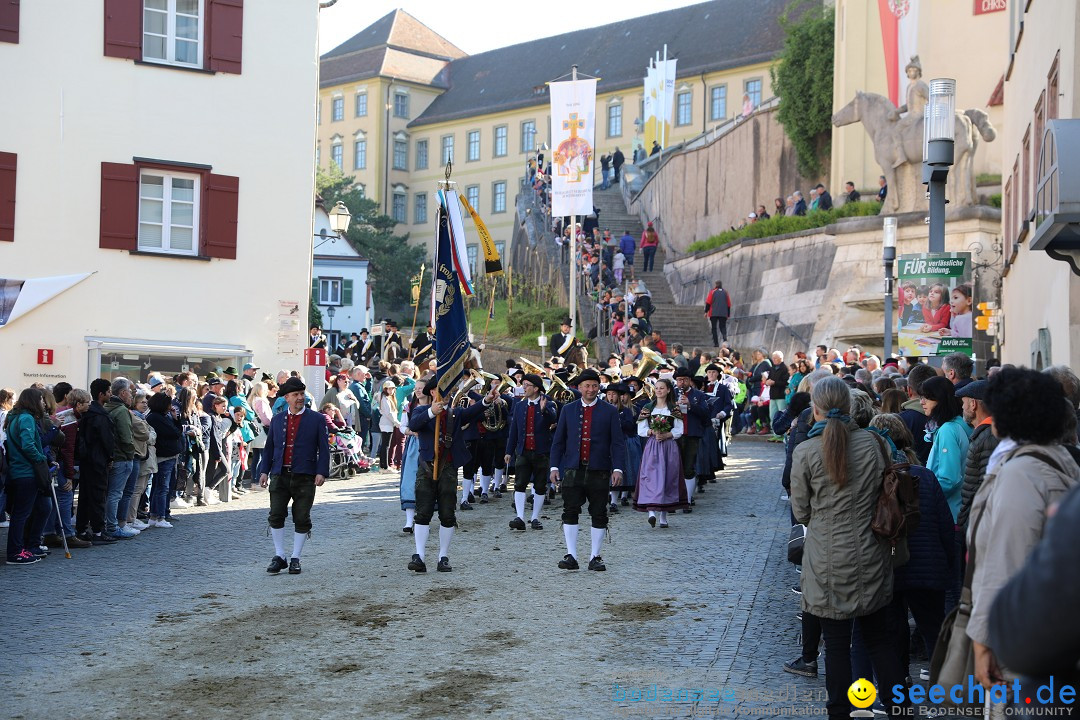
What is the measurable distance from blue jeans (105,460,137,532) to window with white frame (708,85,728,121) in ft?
197

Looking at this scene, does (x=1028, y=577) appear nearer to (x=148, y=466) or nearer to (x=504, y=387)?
(x=148, y=466)

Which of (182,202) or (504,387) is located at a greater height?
(182,202)

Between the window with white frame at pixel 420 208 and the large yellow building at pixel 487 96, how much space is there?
0.07 metres

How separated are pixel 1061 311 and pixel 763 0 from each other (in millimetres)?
63730

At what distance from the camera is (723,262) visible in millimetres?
36406

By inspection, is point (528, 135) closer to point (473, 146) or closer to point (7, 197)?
point (473, 146)

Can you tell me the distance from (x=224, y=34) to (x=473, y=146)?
63576 millimetres

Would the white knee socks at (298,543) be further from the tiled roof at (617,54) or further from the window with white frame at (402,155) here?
the window with white frame at (402,155)

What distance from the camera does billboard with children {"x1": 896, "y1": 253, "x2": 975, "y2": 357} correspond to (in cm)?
1313

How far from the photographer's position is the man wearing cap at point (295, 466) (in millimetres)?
11758

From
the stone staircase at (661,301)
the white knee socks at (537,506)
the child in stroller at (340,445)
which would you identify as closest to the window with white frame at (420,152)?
the stone staircase at (661,301)

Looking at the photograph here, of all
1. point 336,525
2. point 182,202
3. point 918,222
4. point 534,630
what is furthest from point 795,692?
point 918,222

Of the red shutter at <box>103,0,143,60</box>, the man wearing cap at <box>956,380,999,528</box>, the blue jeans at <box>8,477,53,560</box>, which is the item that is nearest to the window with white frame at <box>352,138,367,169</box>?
the red shutter at <box>103,0,143,60</box>

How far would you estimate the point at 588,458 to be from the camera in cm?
1192
